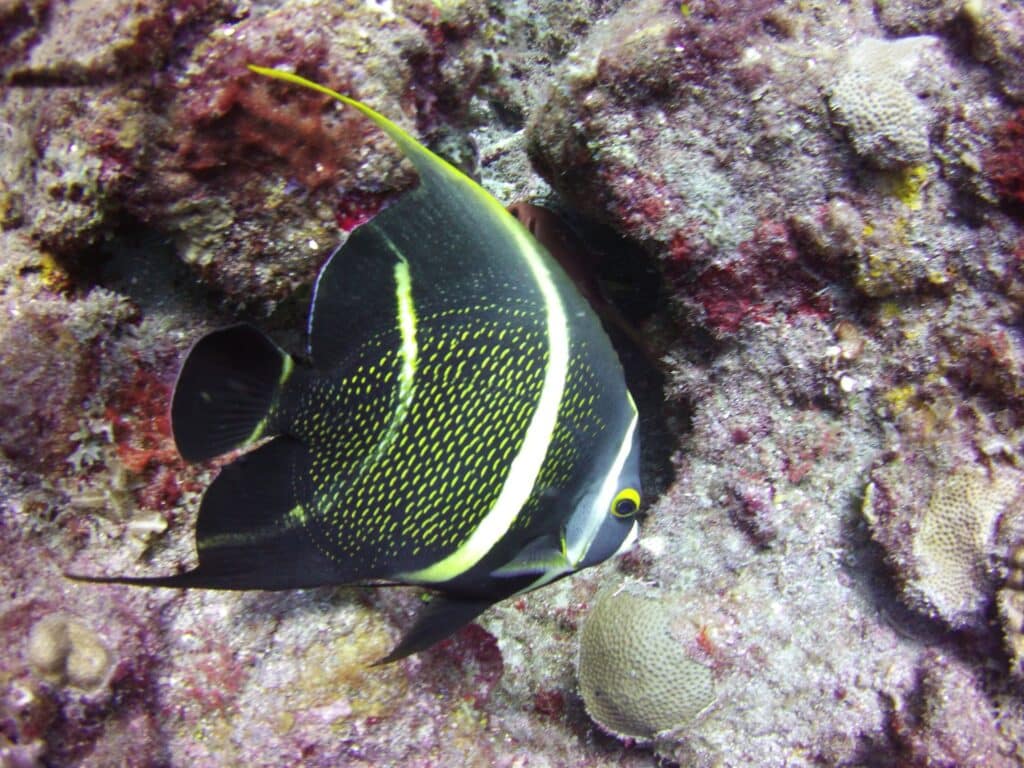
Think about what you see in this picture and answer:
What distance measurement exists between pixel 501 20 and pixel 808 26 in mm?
1174

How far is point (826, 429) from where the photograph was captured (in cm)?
222

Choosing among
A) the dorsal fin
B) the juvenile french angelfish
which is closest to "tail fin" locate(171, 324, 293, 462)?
the juvenile french angelfish

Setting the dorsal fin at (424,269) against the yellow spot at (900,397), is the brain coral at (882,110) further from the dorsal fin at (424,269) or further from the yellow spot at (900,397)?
the dorsal fin at (424,269)

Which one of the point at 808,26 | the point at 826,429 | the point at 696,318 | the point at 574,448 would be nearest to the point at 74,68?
the point at 574,448

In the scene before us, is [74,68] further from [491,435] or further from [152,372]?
[491,435]

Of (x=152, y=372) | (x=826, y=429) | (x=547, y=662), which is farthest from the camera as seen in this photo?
(x=547, y=662)

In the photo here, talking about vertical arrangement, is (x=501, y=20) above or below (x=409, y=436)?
above

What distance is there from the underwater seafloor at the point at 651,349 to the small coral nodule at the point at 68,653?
0.4 inches

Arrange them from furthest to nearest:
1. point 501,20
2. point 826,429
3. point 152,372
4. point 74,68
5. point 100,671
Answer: point 501,20 < point 826,429 < point 152,372 < point 74,68 < point 100,671

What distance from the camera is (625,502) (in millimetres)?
1497

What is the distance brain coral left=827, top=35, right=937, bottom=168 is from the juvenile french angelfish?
120cm

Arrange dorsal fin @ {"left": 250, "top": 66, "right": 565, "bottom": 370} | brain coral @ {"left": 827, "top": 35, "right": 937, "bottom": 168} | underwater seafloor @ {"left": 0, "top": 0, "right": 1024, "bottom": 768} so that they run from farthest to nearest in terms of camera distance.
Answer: brain coral @ {"left": 827, "top": 35, "right": 937, "bottom": 168} < underwater seafloor @ {"left": 0, "top": 0, "right": 1024, "bottom": 768} < dorsal fin @ {"left": 250, "top": 66, "right": 565, "bottom": 370}

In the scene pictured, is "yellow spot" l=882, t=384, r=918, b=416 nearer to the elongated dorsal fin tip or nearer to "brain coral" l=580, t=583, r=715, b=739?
"brain coral" l=580, t=583, r=715, b=739

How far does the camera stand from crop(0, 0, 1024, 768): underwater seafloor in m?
1.85
